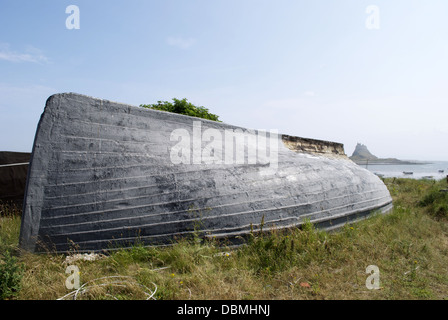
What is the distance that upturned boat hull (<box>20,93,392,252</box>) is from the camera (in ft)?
11.1

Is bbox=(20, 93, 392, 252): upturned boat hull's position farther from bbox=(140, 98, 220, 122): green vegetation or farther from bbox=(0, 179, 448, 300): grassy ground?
bbox=(140, 98, 220, 122): green vegetation

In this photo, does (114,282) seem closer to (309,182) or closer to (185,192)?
(185,192)

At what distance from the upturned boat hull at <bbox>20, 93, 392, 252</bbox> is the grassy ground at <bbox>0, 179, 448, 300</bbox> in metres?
0.23

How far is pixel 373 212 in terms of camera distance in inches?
237

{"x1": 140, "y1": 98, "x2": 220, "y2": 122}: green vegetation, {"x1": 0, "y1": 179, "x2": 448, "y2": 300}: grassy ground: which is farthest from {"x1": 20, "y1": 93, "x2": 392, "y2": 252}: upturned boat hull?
{"x1": 140, "y1": 98, "x2": 220, "y2": 122}: green vegetation

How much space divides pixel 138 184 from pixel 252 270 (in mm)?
1784

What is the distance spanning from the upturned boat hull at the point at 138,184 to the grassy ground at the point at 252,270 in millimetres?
231

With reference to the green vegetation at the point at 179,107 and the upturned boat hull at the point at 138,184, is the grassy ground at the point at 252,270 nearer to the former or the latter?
the upturned boat hull at the point at 138,184

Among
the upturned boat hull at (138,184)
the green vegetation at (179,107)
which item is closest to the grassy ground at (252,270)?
the upturned boat hull at (138,184)

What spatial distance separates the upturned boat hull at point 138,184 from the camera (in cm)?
338

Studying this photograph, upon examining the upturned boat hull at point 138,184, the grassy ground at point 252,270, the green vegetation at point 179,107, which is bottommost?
the grassy ground at point 252,270

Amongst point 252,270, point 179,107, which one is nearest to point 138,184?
point 252,270

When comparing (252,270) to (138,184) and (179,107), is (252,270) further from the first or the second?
(179,107)
